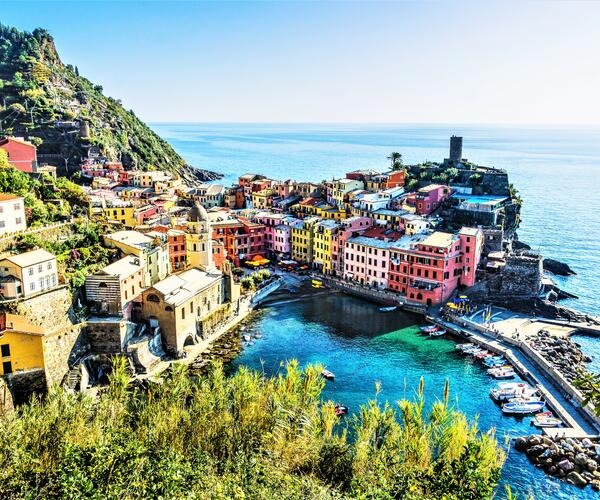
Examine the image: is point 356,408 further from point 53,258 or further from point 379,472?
point 53,258

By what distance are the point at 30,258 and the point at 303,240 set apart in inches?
1345

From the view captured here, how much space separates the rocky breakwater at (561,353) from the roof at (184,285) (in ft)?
89.8

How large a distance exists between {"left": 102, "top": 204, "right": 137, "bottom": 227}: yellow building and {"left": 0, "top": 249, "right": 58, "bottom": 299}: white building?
21.9m

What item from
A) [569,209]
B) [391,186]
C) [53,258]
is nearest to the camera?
[53,258]

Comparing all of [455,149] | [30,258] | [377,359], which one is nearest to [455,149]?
[455,149]

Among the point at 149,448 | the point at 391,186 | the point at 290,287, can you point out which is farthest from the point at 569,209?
the point at 149,448

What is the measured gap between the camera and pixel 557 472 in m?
28.9

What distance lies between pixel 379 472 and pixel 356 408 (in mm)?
13194

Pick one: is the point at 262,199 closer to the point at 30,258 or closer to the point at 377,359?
the point at 377,359

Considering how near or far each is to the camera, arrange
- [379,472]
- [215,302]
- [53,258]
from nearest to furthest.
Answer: [379,472] → [53,258] → [215,302]

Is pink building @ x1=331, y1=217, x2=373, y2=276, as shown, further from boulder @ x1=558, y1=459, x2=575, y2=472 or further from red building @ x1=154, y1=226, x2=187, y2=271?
boulder @ x1=558, y1=459, x2=575, y2=472

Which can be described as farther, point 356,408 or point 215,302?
point 215,302

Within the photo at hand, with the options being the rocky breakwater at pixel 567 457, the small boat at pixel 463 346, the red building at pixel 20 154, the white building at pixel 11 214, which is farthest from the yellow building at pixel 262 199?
the rocky breakwater at pixel 567 457

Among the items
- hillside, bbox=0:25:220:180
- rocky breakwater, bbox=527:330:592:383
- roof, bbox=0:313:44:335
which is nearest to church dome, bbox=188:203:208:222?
roof, bbox=0:313:44:335
